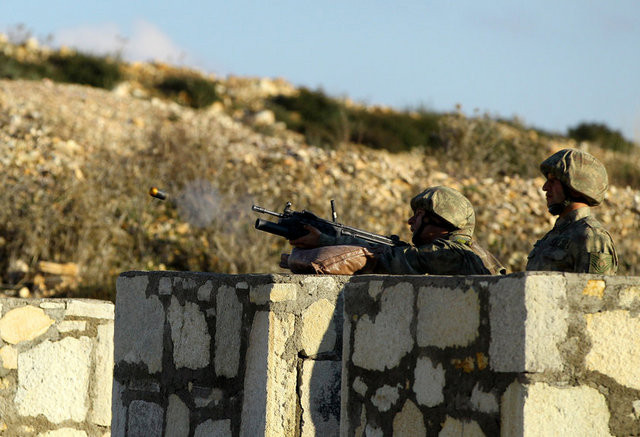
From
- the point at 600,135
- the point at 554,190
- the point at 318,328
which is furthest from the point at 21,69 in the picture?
the point at 554,190

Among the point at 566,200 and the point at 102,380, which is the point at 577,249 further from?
the point at 102,380

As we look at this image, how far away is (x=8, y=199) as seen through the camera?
12.1 meters

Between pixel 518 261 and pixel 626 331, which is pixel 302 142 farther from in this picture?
pixel 626 331

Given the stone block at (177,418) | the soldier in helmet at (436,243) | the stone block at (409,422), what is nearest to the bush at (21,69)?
the stone block at (177,418)

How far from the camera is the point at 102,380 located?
5438mm

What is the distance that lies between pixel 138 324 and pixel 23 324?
1.19 m

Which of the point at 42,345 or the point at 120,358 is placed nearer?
the point at 120,358

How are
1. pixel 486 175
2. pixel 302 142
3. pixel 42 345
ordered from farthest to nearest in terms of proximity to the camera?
pixel 302 142, pixel 486 175, pixel 42 345

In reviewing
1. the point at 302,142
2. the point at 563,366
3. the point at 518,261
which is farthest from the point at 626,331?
the point at 302,142

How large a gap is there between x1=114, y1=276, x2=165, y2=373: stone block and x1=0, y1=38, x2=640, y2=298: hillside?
20.8 feet

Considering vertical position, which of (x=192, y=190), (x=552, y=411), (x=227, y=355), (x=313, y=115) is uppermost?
(x=313, y=115)

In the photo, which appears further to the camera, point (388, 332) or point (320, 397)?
point (320, 397)

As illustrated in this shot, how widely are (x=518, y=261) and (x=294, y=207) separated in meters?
3.34

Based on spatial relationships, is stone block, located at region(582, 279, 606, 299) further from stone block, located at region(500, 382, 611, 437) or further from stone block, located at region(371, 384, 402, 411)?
stone block, located at region(371, 384, 402, 411)
